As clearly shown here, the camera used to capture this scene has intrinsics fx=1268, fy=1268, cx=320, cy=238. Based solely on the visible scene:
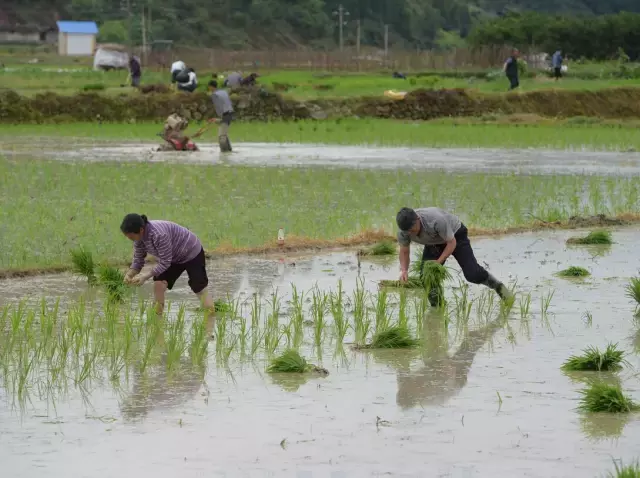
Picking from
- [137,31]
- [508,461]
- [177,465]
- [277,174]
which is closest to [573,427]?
[508,461]

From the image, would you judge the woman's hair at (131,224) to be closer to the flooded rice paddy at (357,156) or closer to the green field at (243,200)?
the green field at (243,200)

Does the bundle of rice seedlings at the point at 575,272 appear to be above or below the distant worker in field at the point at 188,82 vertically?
below

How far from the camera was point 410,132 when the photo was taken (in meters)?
31.9

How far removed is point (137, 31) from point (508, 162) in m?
60.7

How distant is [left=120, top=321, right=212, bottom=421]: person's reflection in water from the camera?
22.0ft

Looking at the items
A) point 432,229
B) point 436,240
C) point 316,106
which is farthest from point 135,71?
point 432,229

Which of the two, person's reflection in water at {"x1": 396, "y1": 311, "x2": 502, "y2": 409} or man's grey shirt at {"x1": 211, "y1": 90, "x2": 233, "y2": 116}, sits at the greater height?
man's grey shirt at {"x1": 211, "y1": 90, "x2": 233, "y2": 116}

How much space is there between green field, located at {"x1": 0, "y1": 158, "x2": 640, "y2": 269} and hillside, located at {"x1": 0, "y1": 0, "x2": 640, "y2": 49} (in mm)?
61530

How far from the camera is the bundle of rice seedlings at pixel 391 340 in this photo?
8.20 m

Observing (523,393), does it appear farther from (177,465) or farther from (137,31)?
(137,31)

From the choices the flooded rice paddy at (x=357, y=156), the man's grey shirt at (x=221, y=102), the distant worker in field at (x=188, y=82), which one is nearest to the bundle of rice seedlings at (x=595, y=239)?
the flooded rice paddy at (x=357, y=156)

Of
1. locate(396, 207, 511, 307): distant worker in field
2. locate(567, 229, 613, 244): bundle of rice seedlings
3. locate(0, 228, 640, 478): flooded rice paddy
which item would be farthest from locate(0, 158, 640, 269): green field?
locate(396, 207, 511, 307): distant worker in field

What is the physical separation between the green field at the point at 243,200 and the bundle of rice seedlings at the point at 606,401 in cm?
592

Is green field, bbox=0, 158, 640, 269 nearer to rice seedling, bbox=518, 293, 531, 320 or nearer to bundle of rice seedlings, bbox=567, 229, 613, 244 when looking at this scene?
bundle of rice seedlings, bbox=567, 229, 613, 244
